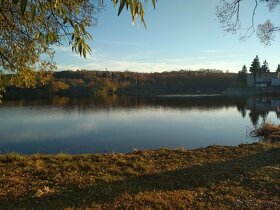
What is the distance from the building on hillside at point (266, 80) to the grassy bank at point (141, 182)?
10191cm

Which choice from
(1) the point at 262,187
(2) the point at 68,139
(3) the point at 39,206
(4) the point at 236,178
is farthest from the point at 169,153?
(2) the point at 68,139

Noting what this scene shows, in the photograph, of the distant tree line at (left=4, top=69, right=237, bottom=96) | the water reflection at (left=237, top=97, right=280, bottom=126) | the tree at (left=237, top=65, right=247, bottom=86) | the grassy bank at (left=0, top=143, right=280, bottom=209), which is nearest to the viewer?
the grassy bank at (left=0, top=143, right=280, bottom=209)

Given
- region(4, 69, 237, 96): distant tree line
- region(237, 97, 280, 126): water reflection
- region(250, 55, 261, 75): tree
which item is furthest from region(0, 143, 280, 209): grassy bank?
region(4, 69, 237, 96): distant tree line

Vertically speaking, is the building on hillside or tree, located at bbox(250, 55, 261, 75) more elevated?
tree, located at bbox(250, 55, 261, 75)

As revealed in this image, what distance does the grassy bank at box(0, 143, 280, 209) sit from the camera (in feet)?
20.2

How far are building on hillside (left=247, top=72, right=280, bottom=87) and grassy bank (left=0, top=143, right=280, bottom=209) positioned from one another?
101908 mm

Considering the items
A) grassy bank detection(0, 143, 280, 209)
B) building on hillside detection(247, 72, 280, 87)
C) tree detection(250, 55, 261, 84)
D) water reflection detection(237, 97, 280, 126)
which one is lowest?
water reflection detection(237, 97, 280, 126)

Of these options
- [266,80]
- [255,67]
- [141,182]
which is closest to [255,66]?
[255,67]

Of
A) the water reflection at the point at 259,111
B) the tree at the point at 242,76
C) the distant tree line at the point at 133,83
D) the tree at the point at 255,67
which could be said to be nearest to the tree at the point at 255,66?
the tree at the point at 255,67

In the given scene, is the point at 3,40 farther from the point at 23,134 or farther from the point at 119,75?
the point at 119,75

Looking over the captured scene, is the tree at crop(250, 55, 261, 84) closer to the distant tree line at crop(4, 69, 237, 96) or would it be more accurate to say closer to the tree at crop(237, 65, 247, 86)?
the tree at crop(237, 65, 247, 86)

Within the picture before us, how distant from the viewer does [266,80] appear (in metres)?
106

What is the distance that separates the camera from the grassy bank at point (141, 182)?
20.2ft

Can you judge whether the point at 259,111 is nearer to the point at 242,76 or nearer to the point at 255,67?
the point at 255,67
